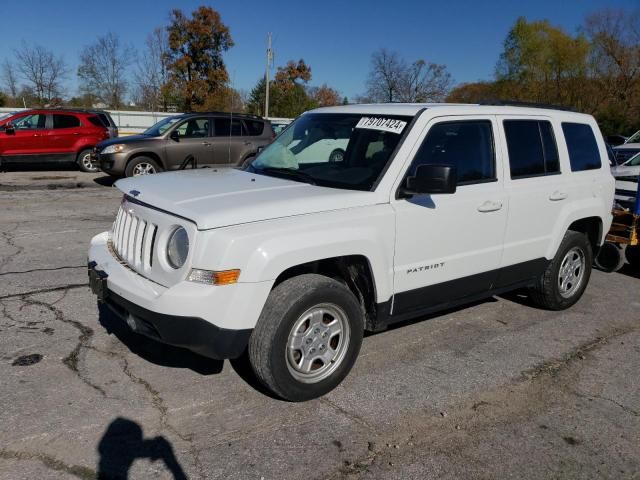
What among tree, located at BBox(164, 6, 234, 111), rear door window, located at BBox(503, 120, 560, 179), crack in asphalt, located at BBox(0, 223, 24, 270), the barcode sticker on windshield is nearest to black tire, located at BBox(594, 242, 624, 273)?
rear door window, located at BBox(503, 120, 560, 179)

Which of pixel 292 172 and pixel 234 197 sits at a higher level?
pixel 292 172

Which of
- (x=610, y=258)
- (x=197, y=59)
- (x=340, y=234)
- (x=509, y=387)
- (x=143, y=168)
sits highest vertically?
(x=197, y=59)

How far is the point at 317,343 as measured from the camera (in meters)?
3.54

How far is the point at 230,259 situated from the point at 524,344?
9.34 feet

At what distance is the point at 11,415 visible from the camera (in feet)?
10.5

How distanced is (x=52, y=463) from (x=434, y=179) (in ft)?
8.85

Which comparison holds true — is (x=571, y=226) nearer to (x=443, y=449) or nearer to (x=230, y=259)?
(x=443, y=449)

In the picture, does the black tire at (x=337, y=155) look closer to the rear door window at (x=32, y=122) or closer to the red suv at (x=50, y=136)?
the red suv at (x=50, y=136)

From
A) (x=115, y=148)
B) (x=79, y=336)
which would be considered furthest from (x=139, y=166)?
(x=79, y=336)

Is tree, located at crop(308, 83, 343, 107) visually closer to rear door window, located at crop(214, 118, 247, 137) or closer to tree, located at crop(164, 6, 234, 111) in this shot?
tree, located at crop(164, 6, 234, 111)

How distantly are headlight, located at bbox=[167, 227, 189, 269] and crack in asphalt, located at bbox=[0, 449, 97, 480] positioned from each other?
1.15 m

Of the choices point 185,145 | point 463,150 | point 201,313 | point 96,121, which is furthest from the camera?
point 96,121

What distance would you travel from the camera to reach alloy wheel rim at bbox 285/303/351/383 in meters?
3.43

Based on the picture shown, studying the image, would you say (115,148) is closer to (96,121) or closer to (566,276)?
(96,121)
